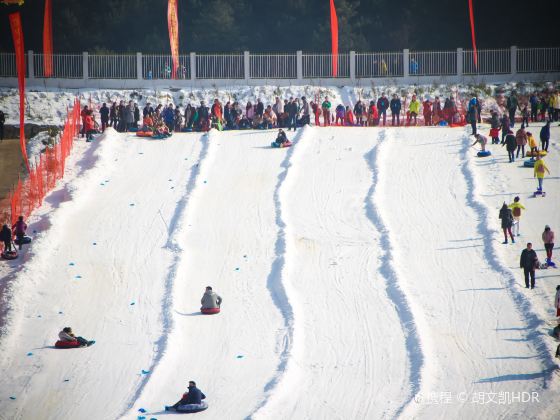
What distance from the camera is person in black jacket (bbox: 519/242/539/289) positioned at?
78.3 ft

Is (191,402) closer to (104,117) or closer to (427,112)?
(104,117)

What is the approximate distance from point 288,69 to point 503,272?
21293 millimetres

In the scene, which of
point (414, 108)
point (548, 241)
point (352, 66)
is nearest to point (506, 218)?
point (548, 241)

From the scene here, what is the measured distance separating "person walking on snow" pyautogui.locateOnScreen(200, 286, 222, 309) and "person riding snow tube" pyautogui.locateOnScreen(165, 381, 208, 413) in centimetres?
464

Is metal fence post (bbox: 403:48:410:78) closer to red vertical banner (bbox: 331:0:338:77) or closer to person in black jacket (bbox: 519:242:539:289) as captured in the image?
red vertical banner (bbox: 331:0:338:77)

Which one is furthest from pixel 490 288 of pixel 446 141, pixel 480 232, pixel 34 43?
pixel 34 43

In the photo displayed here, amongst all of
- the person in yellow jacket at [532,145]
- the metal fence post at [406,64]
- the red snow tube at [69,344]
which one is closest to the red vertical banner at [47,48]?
the metal fence post at [406,64]

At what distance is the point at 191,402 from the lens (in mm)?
19500

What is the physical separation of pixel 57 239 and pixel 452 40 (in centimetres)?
3049

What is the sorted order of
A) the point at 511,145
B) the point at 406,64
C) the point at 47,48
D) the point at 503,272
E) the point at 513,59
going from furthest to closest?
the point at 513,59 < the point at 406,64 < the point at 47,48 < the point at 511,145 < the point at 503,272

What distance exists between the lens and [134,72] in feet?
147

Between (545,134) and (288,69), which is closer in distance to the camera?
(545,134)

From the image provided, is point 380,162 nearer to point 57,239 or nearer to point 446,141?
point 446,141

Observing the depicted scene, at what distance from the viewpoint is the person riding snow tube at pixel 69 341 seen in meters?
22.8
